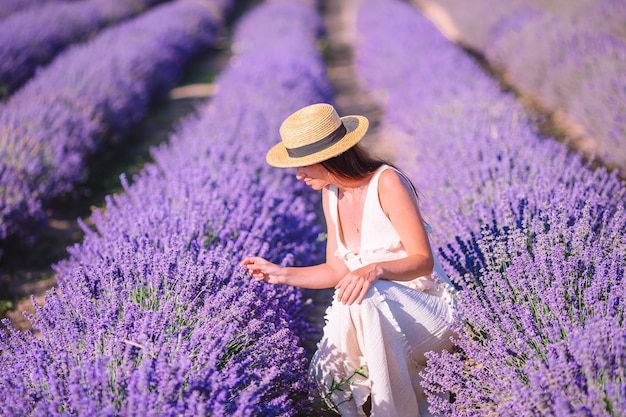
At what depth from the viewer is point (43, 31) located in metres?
7.97

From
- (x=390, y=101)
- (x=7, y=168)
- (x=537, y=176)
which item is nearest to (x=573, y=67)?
(x=390, y=101)

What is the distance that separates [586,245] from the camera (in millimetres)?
2084

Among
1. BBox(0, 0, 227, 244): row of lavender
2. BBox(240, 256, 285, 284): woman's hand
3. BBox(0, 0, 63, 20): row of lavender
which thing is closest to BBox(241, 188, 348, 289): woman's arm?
BBox(240, 256, 285, 284): woman's hand

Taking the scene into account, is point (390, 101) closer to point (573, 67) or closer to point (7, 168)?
point (573, 67)

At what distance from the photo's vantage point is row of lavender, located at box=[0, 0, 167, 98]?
21.5ft

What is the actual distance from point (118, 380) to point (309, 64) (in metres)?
5.39

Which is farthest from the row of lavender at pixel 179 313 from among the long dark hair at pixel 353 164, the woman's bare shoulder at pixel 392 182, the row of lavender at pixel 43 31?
the row of lavender at pixel 43 31

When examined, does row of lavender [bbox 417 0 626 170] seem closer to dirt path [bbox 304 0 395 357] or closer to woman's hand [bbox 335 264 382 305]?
dirt path [bbox 304 0 395 357]

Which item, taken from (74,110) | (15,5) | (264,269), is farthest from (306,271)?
(15,5)

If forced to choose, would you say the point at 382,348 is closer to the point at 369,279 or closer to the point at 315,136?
the point at 369,279

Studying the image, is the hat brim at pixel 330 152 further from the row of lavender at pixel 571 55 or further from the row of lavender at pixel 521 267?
the row of lavender at pixel 571 55

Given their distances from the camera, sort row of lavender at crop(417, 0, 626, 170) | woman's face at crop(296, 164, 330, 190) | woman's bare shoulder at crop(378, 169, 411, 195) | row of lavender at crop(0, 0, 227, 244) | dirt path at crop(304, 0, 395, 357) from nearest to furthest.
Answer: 1. woman's bare shoulder at crop(378, 169, 411, 195)
2. woman's face at crop(296, 164, 330, 190)
3. dirt path at crop(304, 0, 395, 357)
4. row of lavender at crop(0, 0, 227, 244)
5. row of lavender at crop(417, 0, 626, 170)

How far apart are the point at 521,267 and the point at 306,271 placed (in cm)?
83

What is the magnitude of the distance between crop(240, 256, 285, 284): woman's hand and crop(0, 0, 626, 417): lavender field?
1.8 inches
